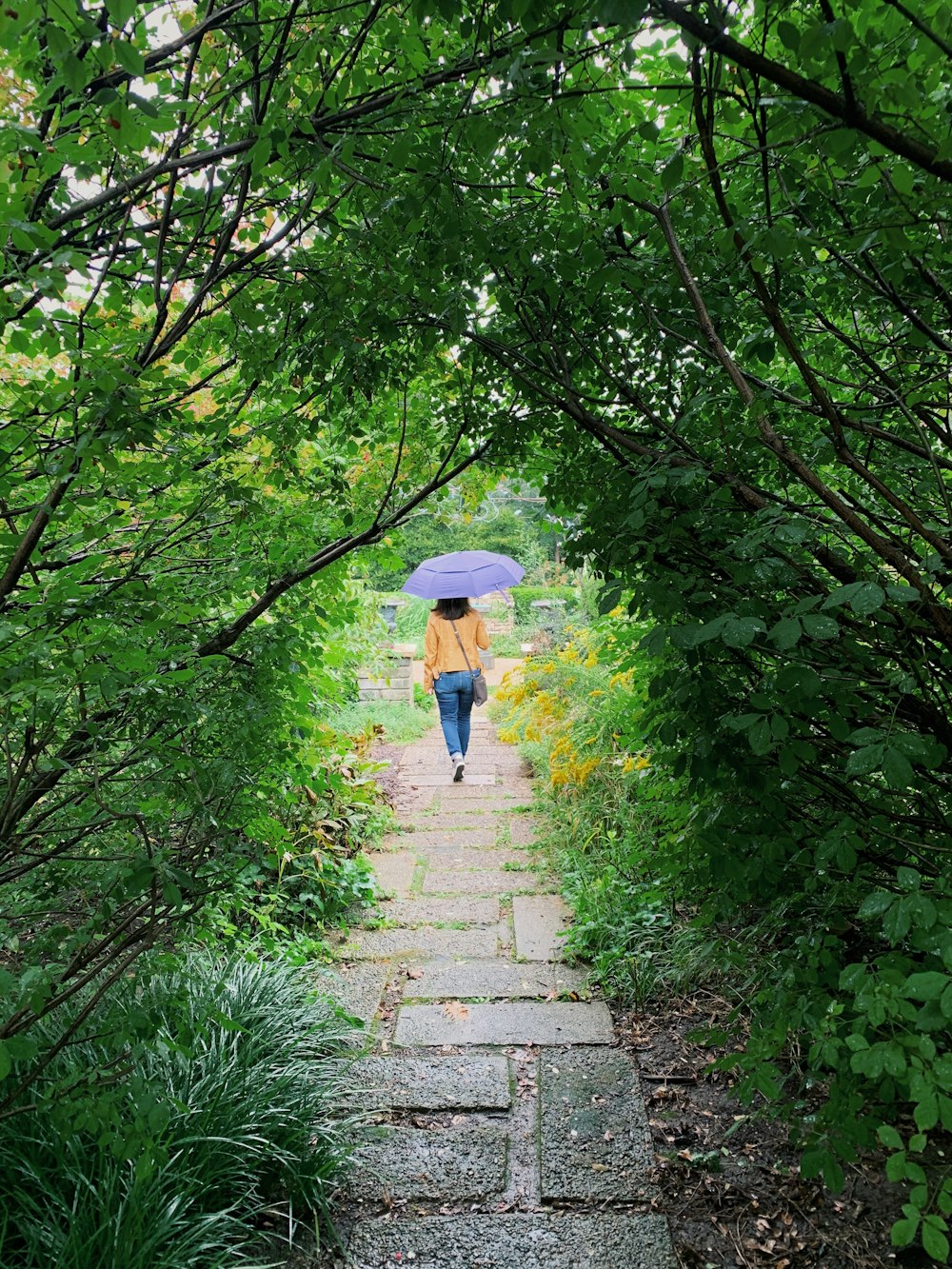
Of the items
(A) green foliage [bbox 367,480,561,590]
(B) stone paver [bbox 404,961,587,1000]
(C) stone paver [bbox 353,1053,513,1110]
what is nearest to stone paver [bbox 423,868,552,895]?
(B) stone paver [bbox 404,961,587,1000]

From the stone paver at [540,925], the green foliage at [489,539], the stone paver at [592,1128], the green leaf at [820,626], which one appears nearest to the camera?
the green leaf at [820,626]

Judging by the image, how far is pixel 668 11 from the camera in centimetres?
100

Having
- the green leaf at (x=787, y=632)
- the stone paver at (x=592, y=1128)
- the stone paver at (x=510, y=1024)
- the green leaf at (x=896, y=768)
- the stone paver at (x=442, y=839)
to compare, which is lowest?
the stone paver at (x=592, y=1128)

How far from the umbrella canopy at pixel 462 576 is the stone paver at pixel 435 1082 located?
4695 millimetres

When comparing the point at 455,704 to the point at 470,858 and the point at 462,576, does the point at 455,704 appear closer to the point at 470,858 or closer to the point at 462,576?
the point at 462,576

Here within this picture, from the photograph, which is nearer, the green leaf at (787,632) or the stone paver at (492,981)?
the green leaf at (787,632)

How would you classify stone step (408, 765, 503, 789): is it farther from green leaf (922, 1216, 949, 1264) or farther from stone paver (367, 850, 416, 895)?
green leaf (922, 1216, 949, 1264)

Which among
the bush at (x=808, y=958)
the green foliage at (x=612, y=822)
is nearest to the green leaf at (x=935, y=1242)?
the bush at (x=808, y=958)

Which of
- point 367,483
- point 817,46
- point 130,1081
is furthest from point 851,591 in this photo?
point 367,483

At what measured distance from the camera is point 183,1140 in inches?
89.6

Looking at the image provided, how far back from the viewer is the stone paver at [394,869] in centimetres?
510

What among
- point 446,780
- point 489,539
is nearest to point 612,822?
point 446,780

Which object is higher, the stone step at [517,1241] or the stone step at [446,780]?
the stone step at [446,780]

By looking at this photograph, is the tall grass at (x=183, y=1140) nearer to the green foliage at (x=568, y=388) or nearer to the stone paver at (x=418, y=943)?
the green foliage at (x=568, y=388)
